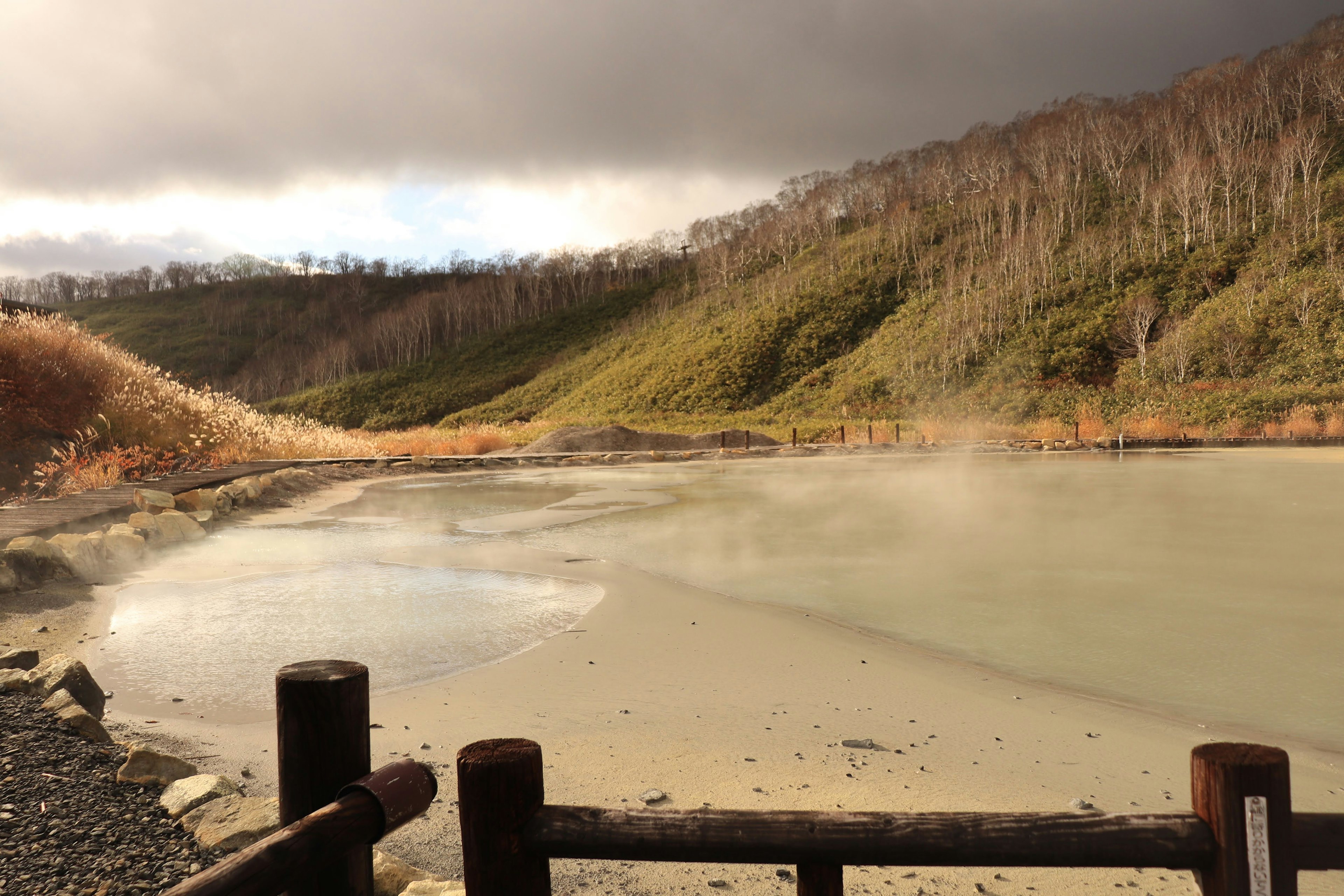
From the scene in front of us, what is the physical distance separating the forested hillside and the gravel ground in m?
30.0

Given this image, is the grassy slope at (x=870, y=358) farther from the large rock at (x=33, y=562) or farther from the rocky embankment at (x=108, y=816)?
the rocky embankment at (x=108, y=816)

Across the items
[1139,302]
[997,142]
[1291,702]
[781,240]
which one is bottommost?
[1291,702]

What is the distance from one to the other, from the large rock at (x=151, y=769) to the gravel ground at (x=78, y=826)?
32 mm

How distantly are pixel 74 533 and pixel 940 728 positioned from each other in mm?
7848

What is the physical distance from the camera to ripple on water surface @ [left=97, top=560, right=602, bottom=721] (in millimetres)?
4133

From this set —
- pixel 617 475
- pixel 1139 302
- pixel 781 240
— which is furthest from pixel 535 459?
pixel 781 240

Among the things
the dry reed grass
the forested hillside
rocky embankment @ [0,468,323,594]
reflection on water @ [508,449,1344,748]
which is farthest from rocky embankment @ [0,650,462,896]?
the forested hillside

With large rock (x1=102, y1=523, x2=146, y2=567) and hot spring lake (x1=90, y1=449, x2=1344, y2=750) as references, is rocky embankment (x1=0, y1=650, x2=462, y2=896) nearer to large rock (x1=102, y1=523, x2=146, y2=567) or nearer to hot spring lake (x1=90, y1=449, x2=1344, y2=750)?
hot spring lake (x1=90, y1=449, x2=1344, y2=750)

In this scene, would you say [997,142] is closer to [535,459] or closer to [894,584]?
[535,459]

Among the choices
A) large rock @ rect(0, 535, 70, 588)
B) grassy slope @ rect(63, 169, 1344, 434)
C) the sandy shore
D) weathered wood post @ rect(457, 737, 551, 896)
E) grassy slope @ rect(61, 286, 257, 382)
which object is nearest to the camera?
weathered wood post @ rect(457, 737, 551, 896)

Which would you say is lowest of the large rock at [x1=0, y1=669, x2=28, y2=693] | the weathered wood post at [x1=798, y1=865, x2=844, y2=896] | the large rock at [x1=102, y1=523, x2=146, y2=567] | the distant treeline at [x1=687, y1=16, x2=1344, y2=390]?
the large rock at [x1=0, y1=669, x2=28, y2=693]

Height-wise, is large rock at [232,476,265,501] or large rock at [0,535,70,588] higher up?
large rock at [232,476,265,501]

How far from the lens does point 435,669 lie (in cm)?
437

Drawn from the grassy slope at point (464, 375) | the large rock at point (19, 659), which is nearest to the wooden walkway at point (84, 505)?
the large rock at point (19, 659)
